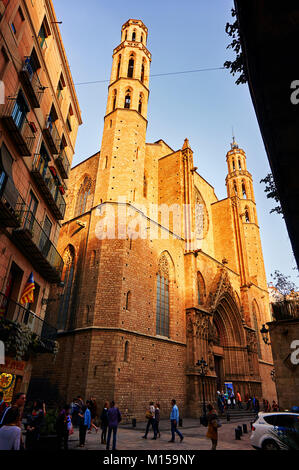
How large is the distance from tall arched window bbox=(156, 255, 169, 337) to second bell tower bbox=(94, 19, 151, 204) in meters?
4.78

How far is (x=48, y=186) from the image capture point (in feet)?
40.6

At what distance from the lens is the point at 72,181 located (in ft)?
88.1

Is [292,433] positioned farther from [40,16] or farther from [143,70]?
[143,70]

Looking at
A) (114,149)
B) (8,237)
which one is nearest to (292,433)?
(8,237)

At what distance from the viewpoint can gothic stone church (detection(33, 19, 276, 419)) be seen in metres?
15.1

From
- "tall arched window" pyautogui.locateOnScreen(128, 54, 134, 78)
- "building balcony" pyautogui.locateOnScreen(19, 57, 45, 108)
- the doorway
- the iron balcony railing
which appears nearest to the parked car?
"building balcony" pyautogui.locateOnScreen(19, 57, 45, 108)

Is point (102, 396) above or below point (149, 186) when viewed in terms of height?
below

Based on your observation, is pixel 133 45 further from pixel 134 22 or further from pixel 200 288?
pixel 200 288

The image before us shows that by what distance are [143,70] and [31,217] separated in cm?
1996

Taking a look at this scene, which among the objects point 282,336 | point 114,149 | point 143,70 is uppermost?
point 143,70

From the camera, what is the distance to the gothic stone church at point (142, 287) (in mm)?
15094

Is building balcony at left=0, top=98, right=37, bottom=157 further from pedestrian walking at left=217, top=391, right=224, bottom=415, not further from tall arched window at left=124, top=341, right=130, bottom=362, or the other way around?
pedestrian walking at left=217, top=391, right=224, bottom=415

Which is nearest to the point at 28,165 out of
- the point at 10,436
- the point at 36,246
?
the point at 36,246

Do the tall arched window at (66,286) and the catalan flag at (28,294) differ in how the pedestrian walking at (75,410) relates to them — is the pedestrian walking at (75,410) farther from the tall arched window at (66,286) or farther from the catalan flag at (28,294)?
the tall arched window at (66,286)
